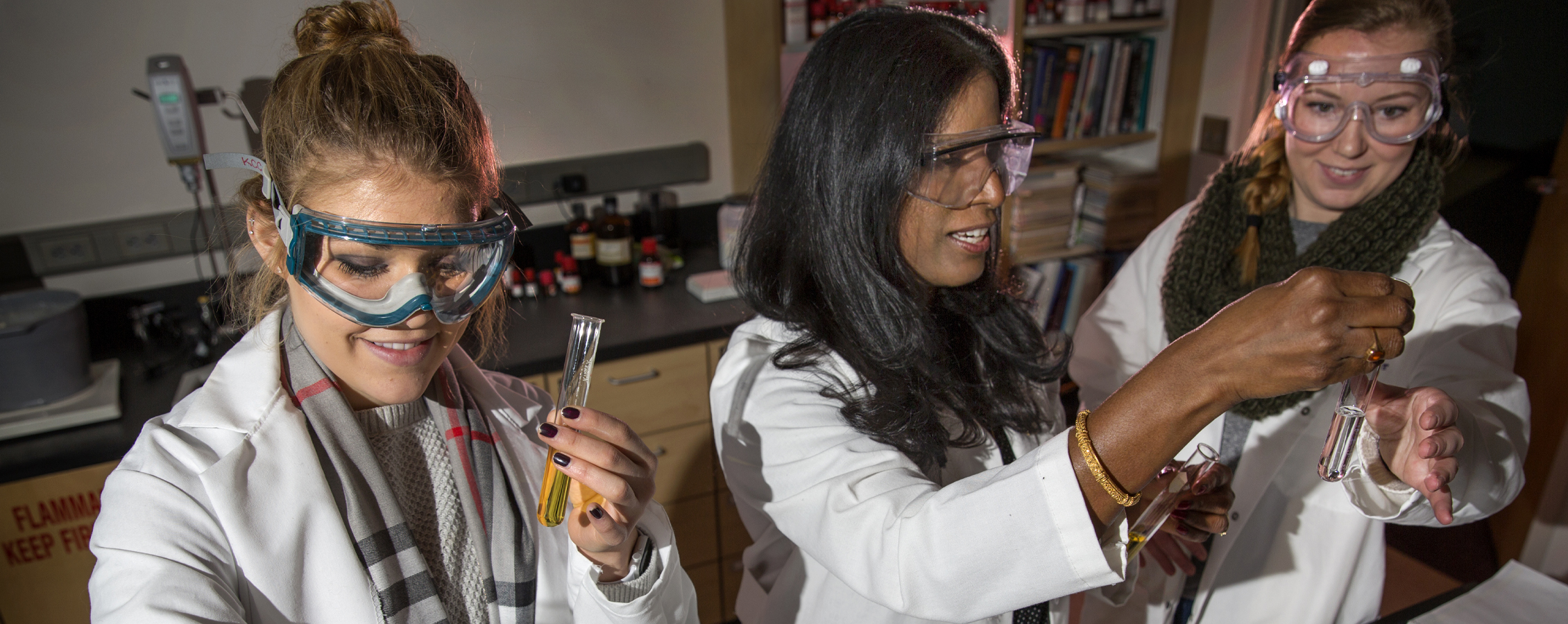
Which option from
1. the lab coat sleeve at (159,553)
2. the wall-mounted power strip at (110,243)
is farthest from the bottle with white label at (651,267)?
the lab coat sleeve at (159,553)

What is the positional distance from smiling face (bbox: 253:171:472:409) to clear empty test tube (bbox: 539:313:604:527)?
18 centimetres

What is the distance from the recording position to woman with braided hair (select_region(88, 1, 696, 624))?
2.83 ft

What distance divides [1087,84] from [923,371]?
228 cm

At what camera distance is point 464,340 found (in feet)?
4.43

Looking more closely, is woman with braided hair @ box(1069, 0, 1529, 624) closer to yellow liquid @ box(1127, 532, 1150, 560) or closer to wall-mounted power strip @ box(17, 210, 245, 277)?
yellow liquid @ box(1127, 532, 1150, 560)

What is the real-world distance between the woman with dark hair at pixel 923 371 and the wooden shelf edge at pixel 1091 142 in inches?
72.6

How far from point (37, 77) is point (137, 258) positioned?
500mm

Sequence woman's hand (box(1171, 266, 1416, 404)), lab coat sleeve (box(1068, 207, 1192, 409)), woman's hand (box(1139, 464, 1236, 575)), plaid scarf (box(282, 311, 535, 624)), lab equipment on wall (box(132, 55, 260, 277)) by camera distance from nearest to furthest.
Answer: woman's hand (box(1171, 266, 1416, 404)) < plaid scarf (box(282, 311, 535, 624)) < woman's hand (box(1139, 464, 1236, 575)) < lab coat sleeve (box(1068, 207, 1192, 409)) < lab equipment on wall (box(132, 55, 260, 277))

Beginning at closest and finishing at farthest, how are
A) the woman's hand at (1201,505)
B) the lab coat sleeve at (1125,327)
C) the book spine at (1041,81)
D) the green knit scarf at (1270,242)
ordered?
the woman's hand at (1201,505) < the green knit scarf at (1270,242) < the lab coat sleeve at (1125,327) < the book spine at (1041,81)

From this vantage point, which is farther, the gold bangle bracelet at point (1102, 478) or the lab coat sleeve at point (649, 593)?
the lab coat sleeve at point (649, 593)

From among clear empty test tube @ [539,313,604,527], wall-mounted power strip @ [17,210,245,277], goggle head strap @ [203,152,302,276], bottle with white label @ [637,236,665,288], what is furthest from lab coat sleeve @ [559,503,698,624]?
wall-mounted power strip @ [17,210,245,277]

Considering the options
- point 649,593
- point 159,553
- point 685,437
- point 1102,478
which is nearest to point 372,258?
point 159,553

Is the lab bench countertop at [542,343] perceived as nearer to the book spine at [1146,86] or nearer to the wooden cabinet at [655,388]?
the wooden cabinet at [655,388]

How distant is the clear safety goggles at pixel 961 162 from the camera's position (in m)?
1.05
